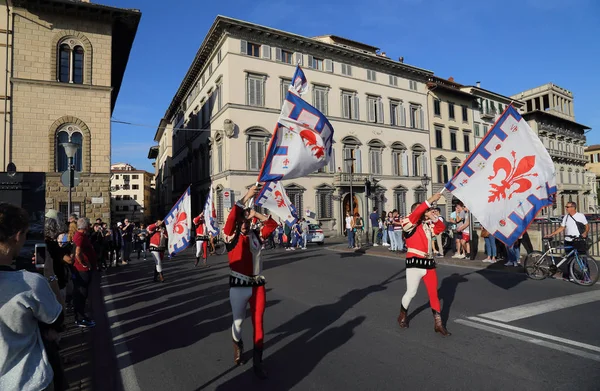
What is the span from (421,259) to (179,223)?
7.19m

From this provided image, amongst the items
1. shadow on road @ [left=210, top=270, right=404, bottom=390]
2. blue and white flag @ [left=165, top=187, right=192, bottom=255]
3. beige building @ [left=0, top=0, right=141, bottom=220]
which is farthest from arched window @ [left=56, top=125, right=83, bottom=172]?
shadow on road @ [left=210, top=270, right=404, bottom=390]

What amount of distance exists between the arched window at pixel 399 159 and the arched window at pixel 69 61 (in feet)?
81.0

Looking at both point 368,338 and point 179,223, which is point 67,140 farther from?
point 368,338

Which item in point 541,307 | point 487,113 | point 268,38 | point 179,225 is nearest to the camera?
point 541,307

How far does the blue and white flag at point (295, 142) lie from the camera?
5195 millimetres

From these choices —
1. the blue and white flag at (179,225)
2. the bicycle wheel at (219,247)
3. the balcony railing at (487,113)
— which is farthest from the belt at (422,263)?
the balcony railing at (487,113)

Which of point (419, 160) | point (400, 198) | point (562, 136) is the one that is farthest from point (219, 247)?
point (562, 136)

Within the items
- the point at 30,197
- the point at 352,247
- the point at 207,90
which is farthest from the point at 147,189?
the point at 30,197

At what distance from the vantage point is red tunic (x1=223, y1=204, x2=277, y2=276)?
4.33m

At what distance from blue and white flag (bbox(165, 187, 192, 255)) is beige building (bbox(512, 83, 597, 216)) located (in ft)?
173

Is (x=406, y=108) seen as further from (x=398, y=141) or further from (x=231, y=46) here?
(x=231, y=46)

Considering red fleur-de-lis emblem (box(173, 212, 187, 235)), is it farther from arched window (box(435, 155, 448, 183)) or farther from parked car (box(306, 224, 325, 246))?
arched window (box(435, 155, 448, 183))

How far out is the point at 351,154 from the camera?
103ft

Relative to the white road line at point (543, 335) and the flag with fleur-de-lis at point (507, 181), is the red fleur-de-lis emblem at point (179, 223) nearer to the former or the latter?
the flag with fleur-de-lis at point (507, 181)
